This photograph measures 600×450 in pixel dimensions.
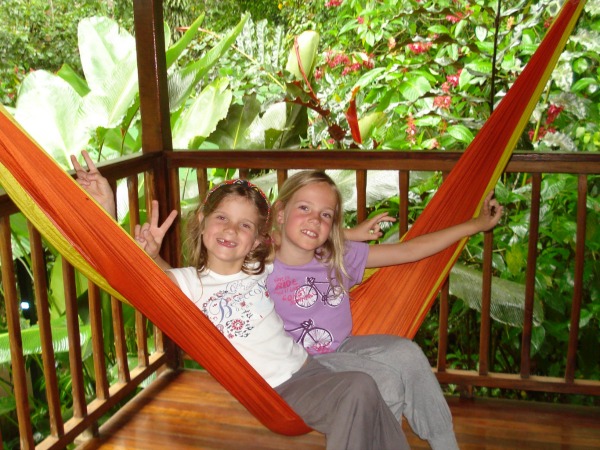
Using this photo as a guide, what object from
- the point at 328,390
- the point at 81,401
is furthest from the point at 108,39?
the point at 328,390

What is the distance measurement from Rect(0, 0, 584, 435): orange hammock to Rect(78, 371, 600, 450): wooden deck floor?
0.40 meters

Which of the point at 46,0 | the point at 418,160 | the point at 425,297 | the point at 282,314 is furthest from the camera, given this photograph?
the point at 46,0

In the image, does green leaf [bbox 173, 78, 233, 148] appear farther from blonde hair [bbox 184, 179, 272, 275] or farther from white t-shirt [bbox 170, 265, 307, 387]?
white t-shirt [bbox 170, 265, 307, 387]

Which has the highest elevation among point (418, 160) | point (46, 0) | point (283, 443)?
point (46, 0)

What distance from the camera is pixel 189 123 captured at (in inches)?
110

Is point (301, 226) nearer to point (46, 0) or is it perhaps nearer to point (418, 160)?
point (418, 160)

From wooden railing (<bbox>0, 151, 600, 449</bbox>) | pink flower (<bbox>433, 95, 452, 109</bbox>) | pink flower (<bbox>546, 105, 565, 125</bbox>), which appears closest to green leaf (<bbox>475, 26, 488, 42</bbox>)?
pink flower (<bbox>433, 95, 452, 109</bbox>)

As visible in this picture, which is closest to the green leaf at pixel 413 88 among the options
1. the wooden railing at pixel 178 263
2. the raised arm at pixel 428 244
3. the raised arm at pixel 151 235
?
the wooden railing at pixel 178 263

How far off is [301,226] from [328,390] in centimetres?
42

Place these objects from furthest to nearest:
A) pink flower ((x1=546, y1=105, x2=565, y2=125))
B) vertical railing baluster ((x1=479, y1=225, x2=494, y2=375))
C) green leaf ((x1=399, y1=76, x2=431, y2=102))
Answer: green leaf ((x1=399, y1=76, x2=431, y2=102))
pink flower ((x1=546, y1=105, x2=565, y2=125))
vertical railing baluster ((x1=479, y1=225, x2=494, y2=375))

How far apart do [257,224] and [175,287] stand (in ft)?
1.00

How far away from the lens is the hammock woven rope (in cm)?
180

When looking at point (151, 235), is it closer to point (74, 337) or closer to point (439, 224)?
point (74, 337)

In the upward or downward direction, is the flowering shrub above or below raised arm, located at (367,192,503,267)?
above
